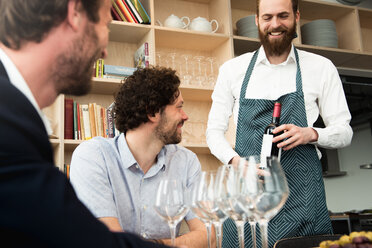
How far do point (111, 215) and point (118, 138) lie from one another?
41 cm

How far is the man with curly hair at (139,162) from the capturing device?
4.73 feet

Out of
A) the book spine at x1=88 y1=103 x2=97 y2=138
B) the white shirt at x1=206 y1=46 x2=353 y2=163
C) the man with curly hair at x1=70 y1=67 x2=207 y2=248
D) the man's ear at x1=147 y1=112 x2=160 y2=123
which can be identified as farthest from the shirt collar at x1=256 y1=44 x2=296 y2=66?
the book spine at x1=88 y1=103 x2=97 y2=138

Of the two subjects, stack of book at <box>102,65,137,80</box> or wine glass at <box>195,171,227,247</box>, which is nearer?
wine glass at <box>195,171,227,247</box>

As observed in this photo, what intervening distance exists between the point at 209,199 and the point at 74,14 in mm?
455

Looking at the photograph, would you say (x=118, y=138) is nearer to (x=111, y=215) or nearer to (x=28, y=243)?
(x=111, y=215)

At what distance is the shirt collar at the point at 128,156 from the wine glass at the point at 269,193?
0.82 metres

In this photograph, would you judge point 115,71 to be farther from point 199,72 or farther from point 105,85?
point 199,72

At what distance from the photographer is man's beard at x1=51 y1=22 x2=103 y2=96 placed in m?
0.76

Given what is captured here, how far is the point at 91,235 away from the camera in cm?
55

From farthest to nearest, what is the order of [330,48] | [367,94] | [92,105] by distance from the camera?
[367,94], [330,48], [92,105]

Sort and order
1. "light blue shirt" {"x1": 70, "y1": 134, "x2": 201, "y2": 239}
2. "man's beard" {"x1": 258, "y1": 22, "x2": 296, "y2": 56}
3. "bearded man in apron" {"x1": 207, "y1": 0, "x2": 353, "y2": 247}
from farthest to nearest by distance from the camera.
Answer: "man's beard" {"x1": 258, "y1": 22, "x2": 296, "y2": 56}
"bearded man in apron" {"x1": 207, "y1": 0, "x2": 353, "y2": 247}
"light blue shirt" {"x1": 70, "y1": 134, "x2": 201, "y2": 239}

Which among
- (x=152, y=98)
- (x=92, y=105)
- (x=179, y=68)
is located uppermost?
(x=179, y=68)

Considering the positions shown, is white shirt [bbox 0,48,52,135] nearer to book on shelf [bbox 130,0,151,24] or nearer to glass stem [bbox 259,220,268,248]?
glass stem [bbox 259,220,268,248]

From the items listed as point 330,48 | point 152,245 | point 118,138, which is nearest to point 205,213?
point 152,245
